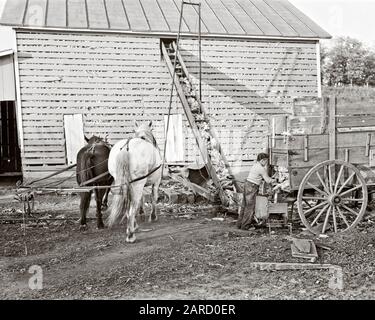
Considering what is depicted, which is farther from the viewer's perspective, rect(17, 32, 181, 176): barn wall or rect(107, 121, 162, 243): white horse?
rect(17, 32, 181, 176): barn wall

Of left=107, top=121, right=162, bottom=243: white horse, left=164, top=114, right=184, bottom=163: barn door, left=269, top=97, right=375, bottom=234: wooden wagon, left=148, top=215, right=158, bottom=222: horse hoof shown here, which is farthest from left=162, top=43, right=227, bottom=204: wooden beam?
left=269, top=97, right=375, bottom=234: wooden wagon

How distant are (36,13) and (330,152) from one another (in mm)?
11378

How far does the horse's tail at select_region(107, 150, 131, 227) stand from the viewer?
7.64 m

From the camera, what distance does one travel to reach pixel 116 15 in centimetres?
1559

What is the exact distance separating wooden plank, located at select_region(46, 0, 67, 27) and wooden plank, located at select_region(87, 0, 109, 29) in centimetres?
85

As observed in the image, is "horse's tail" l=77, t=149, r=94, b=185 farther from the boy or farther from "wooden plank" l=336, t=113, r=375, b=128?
"wooden plank" l=336, t=113, r=375, b=128

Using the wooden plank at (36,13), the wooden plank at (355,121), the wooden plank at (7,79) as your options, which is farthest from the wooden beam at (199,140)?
the wooden plank at (7,79)

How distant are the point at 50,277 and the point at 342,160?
5.07 meters

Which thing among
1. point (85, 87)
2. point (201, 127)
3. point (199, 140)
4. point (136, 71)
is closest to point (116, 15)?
point (136, 71)

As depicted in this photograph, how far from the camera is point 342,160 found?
7.59 meters

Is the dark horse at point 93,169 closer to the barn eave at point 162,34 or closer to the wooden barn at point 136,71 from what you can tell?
the wooden barn at point 136,71

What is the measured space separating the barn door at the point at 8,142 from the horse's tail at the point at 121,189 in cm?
1224

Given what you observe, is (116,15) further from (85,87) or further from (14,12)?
(14,12)
